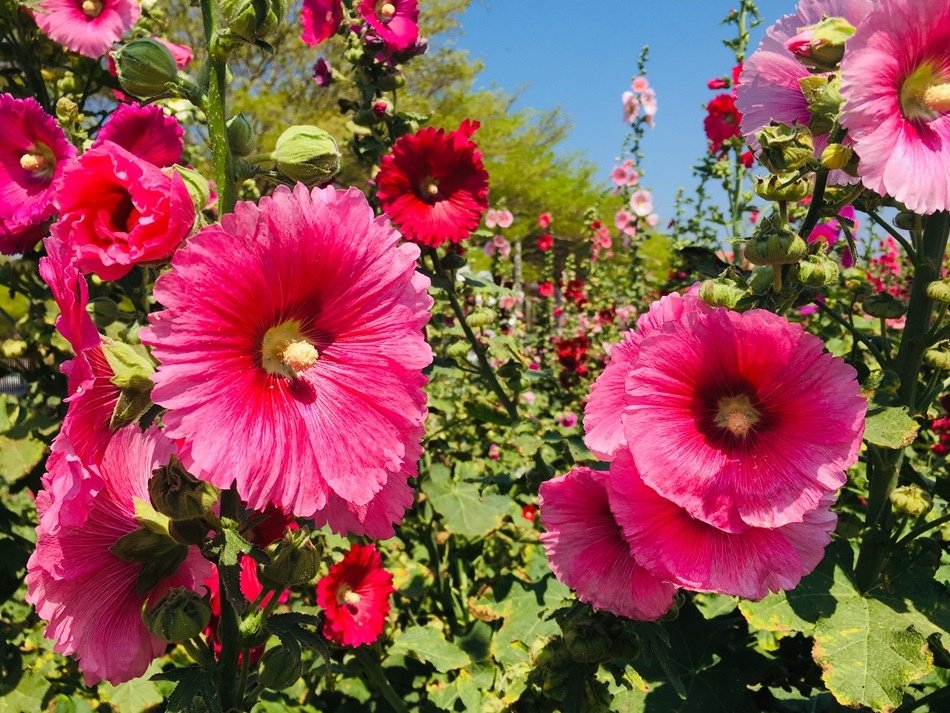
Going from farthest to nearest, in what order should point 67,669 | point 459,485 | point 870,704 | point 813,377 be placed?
point 459,485 < point 67,669 < point 870,704 < point 813,377

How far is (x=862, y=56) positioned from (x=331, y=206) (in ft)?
2.26

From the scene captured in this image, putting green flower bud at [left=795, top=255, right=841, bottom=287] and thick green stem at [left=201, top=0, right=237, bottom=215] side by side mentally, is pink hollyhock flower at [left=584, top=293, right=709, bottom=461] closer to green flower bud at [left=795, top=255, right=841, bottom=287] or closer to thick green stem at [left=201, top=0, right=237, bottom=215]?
green flower bud at [left=795, top=255, right=841, bottom=287]

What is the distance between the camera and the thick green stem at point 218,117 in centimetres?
86

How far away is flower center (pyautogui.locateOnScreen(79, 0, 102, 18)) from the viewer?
66.3 inches

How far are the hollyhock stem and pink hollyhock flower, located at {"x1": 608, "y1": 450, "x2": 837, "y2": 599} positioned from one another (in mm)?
631

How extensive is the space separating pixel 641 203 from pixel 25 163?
6.20 meters

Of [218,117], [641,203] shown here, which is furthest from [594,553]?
[641,203]

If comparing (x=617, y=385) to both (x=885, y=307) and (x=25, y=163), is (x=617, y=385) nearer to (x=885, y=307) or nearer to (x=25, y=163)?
(x=885, y=307)

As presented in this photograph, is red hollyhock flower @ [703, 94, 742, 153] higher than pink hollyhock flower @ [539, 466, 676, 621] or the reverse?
higher

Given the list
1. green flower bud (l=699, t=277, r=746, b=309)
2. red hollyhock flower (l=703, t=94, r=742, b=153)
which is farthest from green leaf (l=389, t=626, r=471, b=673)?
red hollyhock flower (l=703, t=94, r=742, b=153)

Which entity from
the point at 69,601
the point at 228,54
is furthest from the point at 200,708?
the point at 228,54

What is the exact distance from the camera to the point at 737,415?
2.86ft

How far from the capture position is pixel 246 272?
702 mm

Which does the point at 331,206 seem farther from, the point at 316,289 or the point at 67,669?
the point at 67,669
